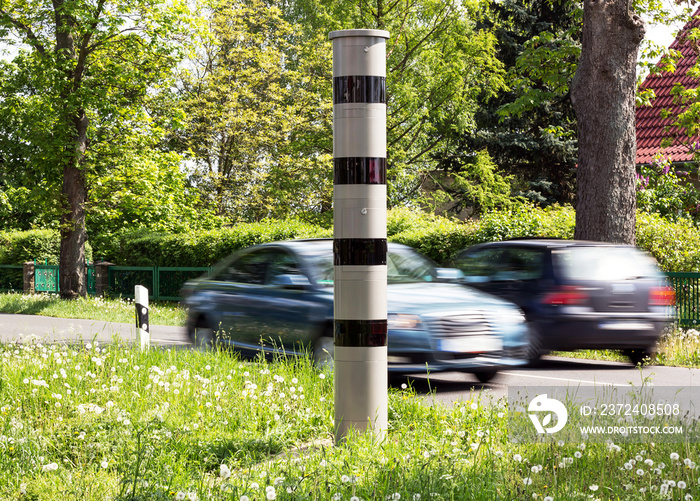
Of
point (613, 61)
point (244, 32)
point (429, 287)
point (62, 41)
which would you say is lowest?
point (429, 287)

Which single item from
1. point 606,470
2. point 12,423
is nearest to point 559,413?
point 606,470

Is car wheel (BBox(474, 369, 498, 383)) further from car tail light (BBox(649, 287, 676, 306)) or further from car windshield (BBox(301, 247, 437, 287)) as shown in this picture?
car tail light (BBox(649, 287, 676, 306))

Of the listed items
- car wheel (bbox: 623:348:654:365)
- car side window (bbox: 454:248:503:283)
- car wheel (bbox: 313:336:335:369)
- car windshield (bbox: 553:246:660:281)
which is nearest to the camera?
car wheel (bbox: 313:336:335:369)

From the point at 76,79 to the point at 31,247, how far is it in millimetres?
10554

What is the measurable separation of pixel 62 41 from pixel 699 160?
18.0 m

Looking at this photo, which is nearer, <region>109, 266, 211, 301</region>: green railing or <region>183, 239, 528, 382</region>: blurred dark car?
<region>183, 239, 528, 382</region>: blurred dark car

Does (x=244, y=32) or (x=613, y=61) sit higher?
(x=244, y=32)

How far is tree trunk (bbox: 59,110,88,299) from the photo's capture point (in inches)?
901

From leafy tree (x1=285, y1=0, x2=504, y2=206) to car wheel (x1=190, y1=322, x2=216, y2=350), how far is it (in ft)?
69.8

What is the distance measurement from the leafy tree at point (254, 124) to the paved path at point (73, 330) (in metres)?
17.5

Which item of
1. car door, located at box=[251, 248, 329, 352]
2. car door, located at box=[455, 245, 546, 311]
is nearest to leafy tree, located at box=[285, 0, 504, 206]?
car door, located at box=[455, 245, 546, 311]

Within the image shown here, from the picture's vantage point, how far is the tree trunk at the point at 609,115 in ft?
43.2

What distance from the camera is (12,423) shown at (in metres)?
5.68

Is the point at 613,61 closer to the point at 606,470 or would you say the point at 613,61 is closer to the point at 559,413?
the point at 559,413
